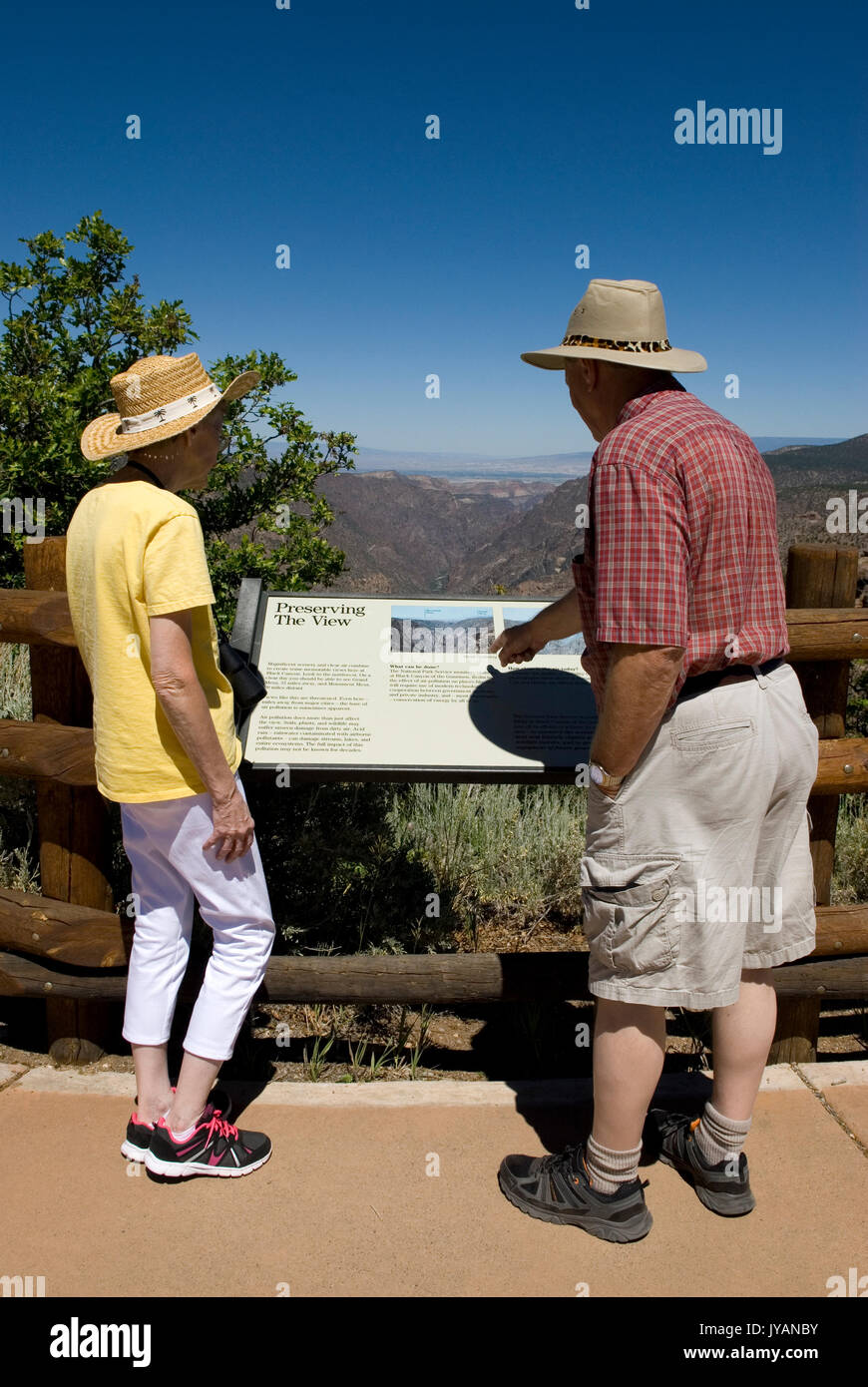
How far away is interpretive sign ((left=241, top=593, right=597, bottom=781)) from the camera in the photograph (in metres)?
2.77

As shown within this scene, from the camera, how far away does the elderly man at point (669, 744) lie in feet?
6.36

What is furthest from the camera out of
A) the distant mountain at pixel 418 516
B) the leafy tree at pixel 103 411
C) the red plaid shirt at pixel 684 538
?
the distant mountain at pixel 418 516

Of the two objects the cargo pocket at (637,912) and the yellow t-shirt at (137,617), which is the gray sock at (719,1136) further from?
the yellow t-shirt at (137,617)

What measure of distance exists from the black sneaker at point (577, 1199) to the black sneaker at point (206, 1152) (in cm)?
67

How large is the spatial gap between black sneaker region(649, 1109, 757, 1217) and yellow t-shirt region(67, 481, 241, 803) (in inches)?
60.6

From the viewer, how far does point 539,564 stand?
16.8m

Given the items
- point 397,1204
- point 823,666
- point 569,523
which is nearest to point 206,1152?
point 397,1204

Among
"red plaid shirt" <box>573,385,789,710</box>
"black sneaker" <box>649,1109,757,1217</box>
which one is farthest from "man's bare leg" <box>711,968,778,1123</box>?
"red plaid shirt" <box>573,385,789,710</box>

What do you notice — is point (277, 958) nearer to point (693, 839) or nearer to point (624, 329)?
point (693, 839)

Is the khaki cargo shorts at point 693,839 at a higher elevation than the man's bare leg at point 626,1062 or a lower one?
higher

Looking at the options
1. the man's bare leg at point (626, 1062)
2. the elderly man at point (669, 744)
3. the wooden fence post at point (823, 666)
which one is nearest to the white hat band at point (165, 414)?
the elderly man at point (669, 744)

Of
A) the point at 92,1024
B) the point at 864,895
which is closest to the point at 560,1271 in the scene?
the point at 92,1024

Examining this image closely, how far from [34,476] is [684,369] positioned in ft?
11.1

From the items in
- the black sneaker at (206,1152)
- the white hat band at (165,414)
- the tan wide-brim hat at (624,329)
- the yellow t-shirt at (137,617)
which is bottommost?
the black sneaker at (206,1152)
